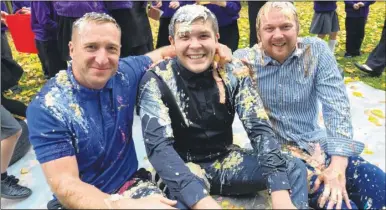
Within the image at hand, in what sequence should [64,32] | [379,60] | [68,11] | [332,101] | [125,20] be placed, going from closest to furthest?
[332,101]
[68,11]
[64,32]
[125,20]
[379,60]

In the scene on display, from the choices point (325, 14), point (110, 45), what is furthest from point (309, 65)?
point (325, 14)

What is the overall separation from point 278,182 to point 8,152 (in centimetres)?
212

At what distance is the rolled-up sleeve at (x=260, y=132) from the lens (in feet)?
7.32

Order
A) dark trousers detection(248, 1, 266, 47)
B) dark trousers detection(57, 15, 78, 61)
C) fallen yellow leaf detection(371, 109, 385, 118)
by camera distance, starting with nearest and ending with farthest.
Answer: dark trousers detection(57, 15, 78, 61), fallen yellow leaf detection(371, 109, 385, 118), dark trousers detection(248, 1, 266, 47)

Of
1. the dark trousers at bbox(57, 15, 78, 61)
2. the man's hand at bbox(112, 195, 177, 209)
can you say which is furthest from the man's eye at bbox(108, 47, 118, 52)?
the dark trousers at bbox(57, 15, 78, 61)

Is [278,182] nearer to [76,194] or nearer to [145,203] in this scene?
[145,203]

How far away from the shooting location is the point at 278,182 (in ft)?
7.21

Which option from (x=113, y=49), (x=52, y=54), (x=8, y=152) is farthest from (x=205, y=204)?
(x=52, y=54)

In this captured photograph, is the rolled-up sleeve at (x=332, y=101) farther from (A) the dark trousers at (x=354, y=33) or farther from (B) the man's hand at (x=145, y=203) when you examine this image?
(A) the dark trousers at (x=354, y=33)

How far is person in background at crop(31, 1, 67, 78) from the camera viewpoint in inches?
163

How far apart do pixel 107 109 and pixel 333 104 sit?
5.03ft

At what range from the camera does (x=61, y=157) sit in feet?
6.70

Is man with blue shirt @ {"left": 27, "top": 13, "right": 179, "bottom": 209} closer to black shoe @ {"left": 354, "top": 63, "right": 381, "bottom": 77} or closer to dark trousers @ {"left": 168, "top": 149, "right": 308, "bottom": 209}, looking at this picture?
dark trousers @ {"left": 168, "top": 149, "right": 308, "bottom": 209}

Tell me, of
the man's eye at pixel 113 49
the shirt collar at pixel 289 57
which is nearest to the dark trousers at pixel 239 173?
the shirt collar at pixel 289 57
